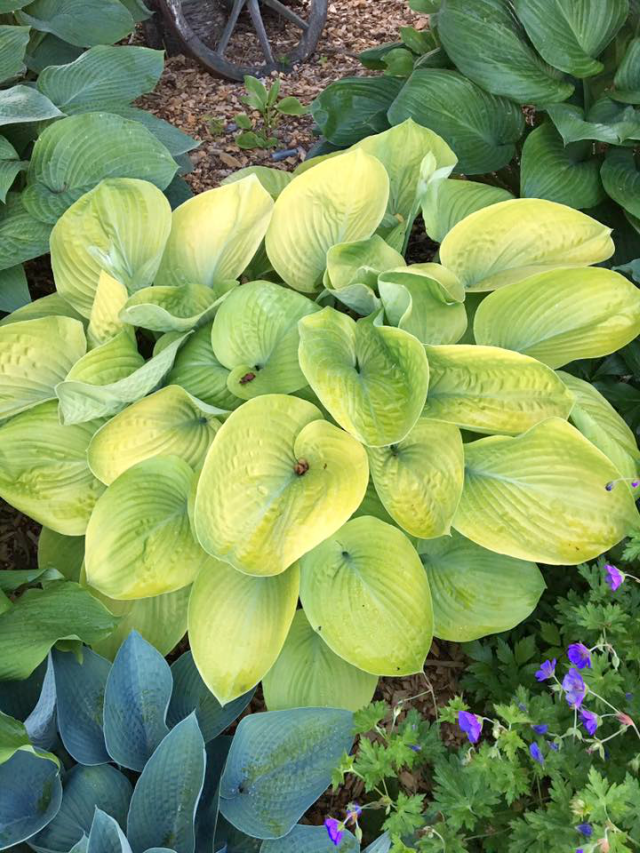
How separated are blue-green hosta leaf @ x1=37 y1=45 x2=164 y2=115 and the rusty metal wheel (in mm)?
766

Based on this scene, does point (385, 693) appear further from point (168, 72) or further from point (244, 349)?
point (168, 72)

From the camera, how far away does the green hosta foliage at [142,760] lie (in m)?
1.00

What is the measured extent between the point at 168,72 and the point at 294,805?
2.28 metres

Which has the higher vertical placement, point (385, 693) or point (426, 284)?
point (426, 284)

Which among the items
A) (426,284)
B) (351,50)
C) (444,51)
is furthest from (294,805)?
(351,50)

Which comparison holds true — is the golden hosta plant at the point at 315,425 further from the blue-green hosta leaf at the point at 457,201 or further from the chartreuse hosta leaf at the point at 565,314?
the blue-green hosta leaf at the point at 457,201

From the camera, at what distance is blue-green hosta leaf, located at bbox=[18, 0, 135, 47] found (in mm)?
1888

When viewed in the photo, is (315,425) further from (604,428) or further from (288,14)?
(288,14)

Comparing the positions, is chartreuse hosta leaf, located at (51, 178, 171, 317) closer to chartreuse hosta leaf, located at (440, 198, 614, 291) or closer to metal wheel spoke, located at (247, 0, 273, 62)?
chartreuse hosta leaf, located at (440, 198, 614, 291)

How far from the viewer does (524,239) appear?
53.0 inches

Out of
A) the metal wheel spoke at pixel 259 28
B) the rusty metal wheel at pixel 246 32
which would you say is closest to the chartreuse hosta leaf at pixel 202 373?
the rusty metal wheel at pixel 246 32

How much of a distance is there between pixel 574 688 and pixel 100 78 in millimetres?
1603

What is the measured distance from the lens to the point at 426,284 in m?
1.19

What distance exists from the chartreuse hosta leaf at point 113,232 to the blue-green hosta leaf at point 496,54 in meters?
0.74
